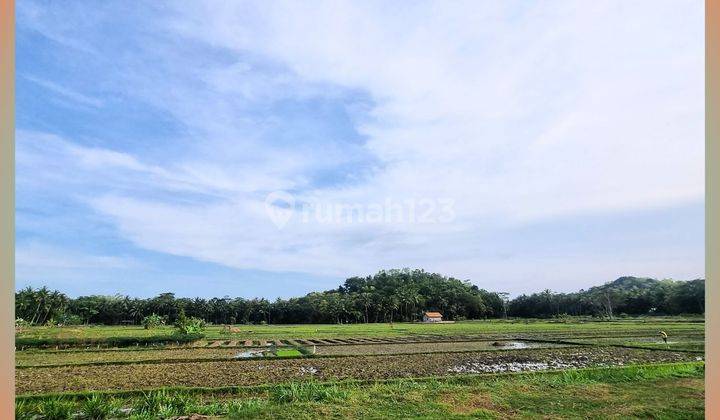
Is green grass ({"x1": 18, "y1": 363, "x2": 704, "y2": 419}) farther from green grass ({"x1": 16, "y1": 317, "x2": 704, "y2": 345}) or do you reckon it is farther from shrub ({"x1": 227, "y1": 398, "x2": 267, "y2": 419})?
green grass ({"x1": 16, "y1": 317, "x2": 704, "y2": 345})

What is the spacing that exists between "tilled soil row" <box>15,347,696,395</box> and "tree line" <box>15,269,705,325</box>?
1471 cm

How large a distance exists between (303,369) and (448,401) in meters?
3.64

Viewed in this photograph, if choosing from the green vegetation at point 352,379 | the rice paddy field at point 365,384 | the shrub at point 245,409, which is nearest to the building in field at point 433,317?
the green vegetation at point 352,379

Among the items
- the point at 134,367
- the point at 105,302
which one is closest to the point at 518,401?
the point at 134,367

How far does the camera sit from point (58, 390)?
5.14 m

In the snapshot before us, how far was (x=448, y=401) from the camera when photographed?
3.75m

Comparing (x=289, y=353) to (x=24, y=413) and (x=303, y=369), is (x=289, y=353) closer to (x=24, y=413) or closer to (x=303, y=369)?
(x=303, y=369)

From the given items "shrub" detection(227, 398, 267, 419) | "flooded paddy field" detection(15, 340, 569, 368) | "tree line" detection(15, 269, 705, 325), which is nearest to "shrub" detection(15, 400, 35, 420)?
"shrub" detection(227, 398, 267, 419)

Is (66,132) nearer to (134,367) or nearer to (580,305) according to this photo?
(134,367)

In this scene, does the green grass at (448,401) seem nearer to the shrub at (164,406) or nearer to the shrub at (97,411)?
the shrub at (164,406)

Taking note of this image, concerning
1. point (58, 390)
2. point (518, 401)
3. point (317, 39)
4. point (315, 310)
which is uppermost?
point (317, 39)

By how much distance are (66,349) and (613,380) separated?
1100cm

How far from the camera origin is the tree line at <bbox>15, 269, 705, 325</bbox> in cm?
2250

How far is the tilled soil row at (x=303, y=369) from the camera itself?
5.68 m
